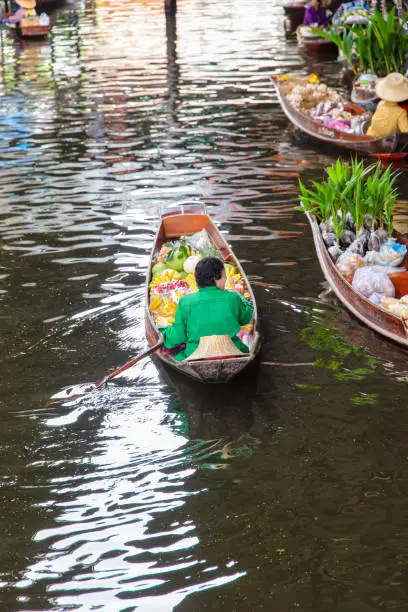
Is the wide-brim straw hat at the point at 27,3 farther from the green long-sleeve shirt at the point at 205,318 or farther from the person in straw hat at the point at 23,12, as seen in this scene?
the green long-sleeve shirt at the point at 205,318

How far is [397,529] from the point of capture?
4.55 meters

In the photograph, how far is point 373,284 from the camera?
6.96 m

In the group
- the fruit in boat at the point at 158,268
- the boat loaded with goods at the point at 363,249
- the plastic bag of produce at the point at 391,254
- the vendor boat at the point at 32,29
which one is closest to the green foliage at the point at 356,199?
the boat loaded with goods at the point at 363,249

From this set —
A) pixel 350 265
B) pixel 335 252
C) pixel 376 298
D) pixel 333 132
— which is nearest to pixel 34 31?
pixel 333 132

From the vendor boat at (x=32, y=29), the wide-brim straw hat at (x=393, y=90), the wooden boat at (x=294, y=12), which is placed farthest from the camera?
the wooden boat at (x=294, y=12)

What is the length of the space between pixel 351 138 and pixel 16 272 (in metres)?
5.57

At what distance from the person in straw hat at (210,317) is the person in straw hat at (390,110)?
6321mm

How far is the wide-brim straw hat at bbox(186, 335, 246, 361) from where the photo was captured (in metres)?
5.84

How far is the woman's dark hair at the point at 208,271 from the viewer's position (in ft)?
19.2

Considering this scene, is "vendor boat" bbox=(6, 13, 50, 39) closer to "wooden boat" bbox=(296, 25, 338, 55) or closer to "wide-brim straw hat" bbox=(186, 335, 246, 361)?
"wooden boat" bbox=(296, 25, 338, 55)

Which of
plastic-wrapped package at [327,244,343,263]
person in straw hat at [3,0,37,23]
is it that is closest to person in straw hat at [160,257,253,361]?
plastic-wrapped package at [327,244,343,263]

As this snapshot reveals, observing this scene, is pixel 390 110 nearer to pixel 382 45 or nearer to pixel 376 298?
pixel 382 45

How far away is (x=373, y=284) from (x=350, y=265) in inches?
17.1

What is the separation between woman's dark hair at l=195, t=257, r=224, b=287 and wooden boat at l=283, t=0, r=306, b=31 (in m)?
22.1
